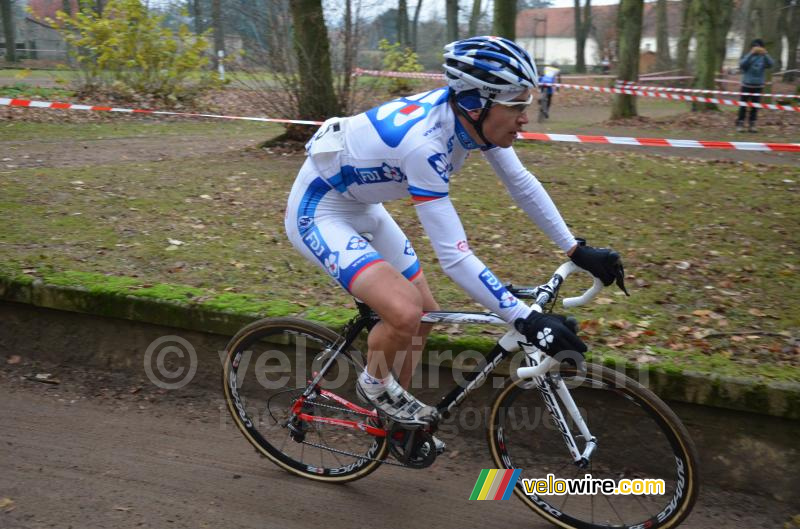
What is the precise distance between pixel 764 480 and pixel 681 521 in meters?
0.74

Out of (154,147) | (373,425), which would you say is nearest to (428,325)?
(373,425)

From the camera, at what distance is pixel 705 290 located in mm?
5859

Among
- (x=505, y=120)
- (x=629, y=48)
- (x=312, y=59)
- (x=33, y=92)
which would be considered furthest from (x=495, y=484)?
(x=33, y=92)

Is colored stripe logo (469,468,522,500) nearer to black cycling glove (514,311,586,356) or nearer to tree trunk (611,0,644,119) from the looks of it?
black cycling glove (514,311,586,356)

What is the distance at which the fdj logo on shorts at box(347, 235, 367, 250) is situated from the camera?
369 centimetres

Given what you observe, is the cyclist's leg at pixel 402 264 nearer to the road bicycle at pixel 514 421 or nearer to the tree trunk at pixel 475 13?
the road bicycle at pixel 514 421

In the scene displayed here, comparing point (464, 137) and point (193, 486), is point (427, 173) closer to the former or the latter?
point (464, 137)

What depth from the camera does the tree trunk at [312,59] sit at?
11812 millimetres

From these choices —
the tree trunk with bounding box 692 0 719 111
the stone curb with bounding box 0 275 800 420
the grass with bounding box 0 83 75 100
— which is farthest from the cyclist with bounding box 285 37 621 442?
the tree trunk with bounding box 692 0 719 111

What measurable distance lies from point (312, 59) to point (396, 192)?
8.72 metres

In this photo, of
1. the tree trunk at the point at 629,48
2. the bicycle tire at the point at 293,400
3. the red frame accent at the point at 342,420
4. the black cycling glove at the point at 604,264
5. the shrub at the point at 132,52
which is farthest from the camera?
the tree trunk at the point at 629,48

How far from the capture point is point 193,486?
4.11 m

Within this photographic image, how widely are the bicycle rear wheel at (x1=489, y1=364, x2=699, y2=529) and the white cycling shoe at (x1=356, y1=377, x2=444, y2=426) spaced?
34cm

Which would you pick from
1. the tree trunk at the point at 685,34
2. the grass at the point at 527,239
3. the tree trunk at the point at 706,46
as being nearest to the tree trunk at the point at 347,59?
the grass at the point at 527,239
